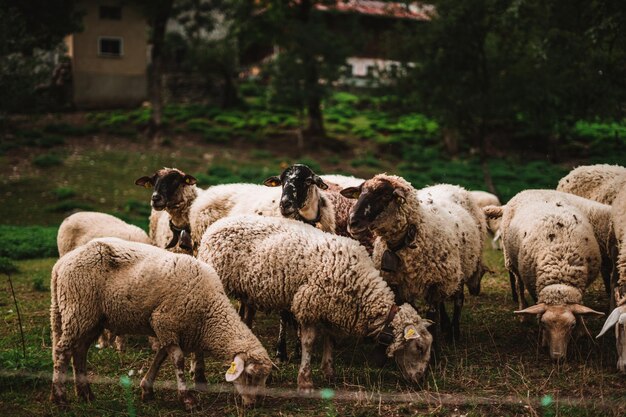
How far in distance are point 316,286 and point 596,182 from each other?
5.34m

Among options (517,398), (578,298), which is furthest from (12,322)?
(578,298)

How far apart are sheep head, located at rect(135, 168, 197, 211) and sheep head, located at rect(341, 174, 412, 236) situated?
103 inches

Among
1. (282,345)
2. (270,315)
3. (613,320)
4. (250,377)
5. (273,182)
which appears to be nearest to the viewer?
(250,377)

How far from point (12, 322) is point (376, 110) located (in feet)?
91.2

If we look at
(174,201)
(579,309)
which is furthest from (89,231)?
(579,309)

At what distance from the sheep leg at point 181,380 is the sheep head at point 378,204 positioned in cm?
198

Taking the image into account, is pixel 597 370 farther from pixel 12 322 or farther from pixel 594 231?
pixel 12 322

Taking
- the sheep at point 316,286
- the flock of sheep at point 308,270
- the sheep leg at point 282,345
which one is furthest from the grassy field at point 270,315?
the sheep at point 316,286

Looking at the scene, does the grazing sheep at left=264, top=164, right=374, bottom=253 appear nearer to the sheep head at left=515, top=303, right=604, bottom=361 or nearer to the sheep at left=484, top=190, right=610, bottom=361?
the sheep at left=484, top=190, right=610, bottom=361

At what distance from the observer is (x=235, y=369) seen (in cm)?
534

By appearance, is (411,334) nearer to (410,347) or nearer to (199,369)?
(410,347)

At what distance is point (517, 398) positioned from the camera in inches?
215

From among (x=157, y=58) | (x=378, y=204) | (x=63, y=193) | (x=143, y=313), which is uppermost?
(x=157, y=58)

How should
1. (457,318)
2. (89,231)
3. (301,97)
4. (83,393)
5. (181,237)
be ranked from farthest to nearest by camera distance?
(301,97)
(89,231)
(181,237)
(457,318)
(83,393)
